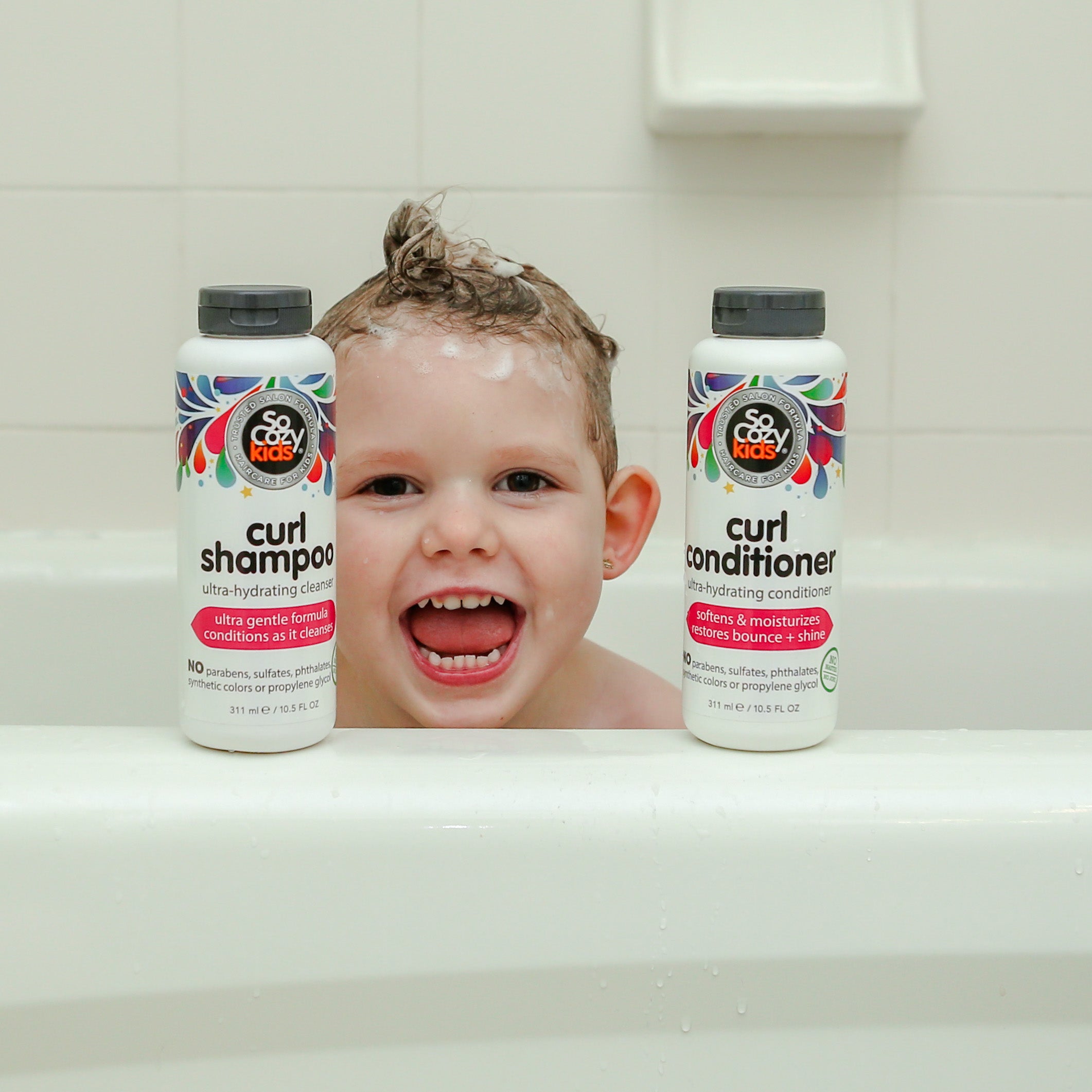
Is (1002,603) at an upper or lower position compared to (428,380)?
lower

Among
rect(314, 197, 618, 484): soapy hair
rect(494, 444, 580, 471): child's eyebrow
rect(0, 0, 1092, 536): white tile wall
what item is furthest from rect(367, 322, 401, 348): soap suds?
rect(0, 0, 1092, 536): white tile wall

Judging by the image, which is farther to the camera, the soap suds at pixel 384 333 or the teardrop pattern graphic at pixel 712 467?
the soap suds at pixel 384 333

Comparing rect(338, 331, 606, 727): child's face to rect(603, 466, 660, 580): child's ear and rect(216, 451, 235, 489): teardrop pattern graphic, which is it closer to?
rect(603, 466, 660, 580): child's ear

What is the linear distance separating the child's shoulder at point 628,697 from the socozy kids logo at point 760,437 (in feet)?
1.61

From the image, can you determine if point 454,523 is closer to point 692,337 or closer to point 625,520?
point 625,520

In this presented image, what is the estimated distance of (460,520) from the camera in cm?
87

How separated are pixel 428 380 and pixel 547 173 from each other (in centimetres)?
73

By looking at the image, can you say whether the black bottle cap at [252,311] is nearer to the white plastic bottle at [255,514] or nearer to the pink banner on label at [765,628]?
the white plastic bottle at [255,514]

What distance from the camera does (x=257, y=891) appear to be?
0.62m

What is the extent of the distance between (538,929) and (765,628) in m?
0.17

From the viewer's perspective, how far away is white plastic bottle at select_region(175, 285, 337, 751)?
0.65m

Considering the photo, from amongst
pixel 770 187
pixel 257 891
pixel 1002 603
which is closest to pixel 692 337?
pixel 770 187

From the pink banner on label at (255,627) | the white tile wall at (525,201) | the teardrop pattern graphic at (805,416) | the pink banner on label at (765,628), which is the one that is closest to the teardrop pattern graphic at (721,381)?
the teardrop pattern graphic at (805,416)

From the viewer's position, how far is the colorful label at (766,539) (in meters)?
0.66
